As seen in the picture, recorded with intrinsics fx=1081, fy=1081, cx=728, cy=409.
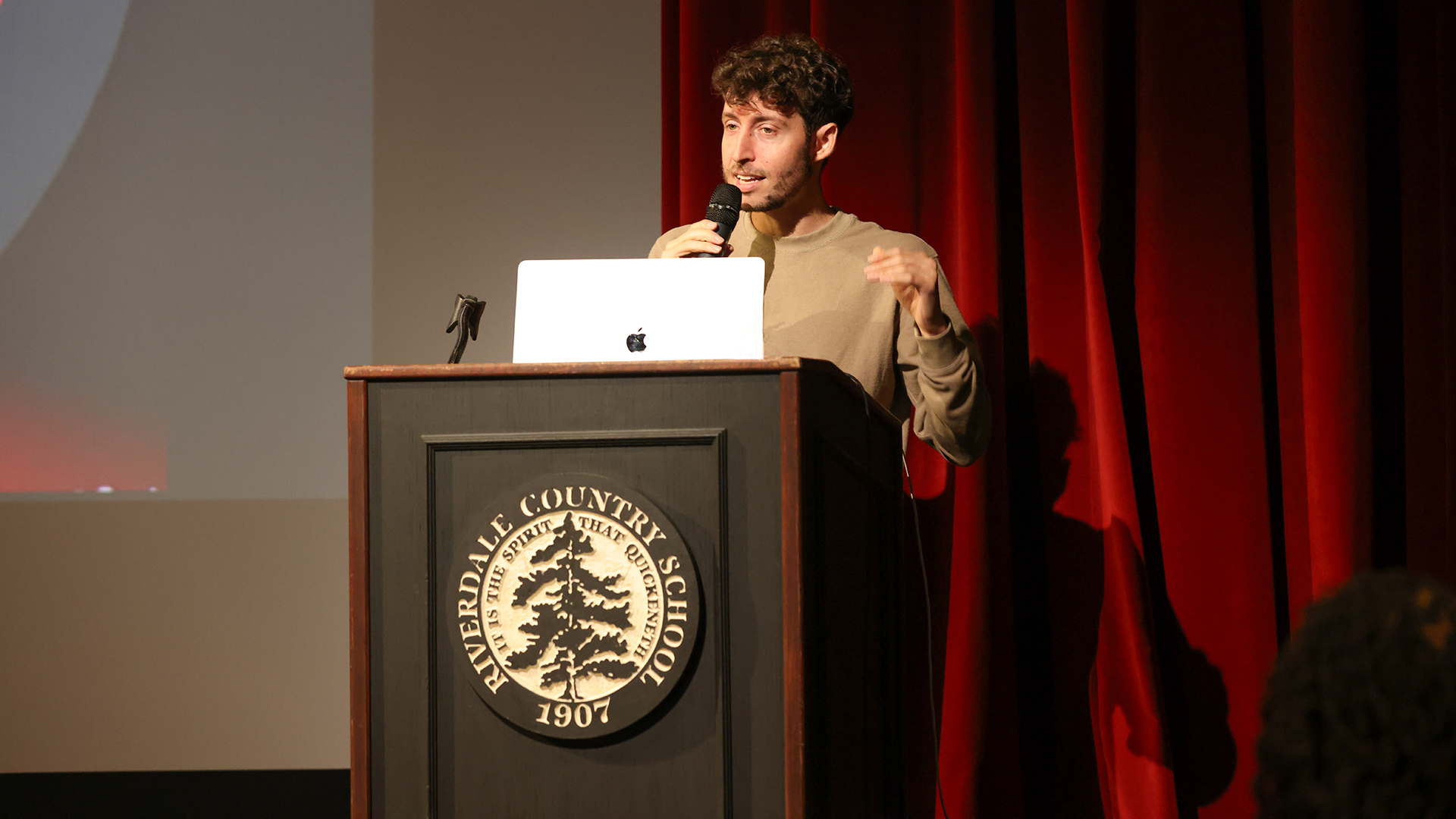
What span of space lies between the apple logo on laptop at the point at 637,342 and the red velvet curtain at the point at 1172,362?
116 centimetres

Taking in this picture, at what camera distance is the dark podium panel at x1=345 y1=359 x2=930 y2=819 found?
3.69 ft

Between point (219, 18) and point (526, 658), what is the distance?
241cm

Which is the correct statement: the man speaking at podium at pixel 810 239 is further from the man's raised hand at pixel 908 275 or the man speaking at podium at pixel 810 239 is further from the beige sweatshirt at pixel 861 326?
the man's raised hand at pixel 908 275

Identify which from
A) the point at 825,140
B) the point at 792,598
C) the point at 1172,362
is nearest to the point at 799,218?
the point at 825,140

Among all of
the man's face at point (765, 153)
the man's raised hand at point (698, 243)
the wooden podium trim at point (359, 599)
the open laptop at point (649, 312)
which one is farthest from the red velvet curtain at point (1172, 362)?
the wooden podium trim at point (359, 599)

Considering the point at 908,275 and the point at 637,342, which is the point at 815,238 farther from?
the point at 637,342

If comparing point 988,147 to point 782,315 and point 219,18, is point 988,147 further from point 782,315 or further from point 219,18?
point 219,18

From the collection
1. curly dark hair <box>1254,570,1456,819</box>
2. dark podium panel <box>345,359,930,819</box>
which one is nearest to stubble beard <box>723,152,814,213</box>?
dark podium panel <box>345,359,930,819</box>

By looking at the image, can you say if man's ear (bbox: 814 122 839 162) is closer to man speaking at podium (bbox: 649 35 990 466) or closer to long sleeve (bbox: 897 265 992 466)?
man speaking at podium (bbox: 649 35 990 466)

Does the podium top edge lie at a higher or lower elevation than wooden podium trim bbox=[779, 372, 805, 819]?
higher

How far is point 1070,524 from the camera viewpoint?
2293 mm

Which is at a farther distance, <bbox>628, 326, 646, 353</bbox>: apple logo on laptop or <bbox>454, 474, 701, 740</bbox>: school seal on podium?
<bbox>628, 326, 646, 353</bbox>: apple logo on laptop

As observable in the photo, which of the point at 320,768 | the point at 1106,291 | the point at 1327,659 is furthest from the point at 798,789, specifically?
the point at 320,768

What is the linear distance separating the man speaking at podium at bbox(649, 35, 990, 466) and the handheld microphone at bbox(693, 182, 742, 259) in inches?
6.6
